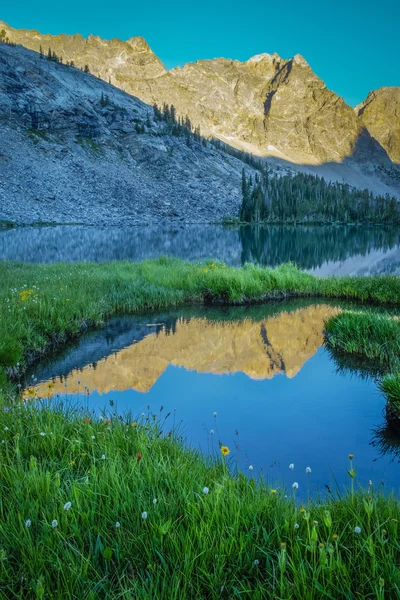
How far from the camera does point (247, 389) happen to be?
12.5 m

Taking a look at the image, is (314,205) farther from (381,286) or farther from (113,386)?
(113,386)

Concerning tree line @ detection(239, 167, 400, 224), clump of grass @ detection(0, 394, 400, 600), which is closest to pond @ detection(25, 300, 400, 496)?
clump of grass @ detection(0, 394, 400, 600)

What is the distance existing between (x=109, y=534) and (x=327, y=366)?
11508 millimetres

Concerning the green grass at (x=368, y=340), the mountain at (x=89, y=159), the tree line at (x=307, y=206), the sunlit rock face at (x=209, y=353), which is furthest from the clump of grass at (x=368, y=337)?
the tree line at (x=307, y=206)

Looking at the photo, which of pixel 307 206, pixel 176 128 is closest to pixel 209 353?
pixel 307 206

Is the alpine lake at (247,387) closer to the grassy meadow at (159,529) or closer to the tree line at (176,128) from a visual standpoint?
the grassy meadow at (159,529)

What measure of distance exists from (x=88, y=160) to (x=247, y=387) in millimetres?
137875

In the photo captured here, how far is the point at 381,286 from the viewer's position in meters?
24.4

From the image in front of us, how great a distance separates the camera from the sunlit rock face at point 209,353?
1305 cm

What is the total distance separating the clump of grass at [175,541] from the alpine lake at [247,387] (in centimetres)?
85

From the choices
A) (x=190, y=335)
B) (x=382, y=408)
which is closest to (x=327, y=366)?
(x=382, y=408)

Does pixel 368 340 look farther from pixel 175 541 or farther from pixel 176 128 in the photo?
pixel 176 128

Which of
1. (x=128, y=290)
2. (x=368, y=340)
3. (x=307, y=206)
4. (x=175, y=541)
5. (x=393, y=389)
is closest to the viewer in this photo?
(x=175, y=541)

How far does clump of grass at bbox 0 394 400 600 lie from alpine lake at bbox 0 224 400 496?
0.85m
